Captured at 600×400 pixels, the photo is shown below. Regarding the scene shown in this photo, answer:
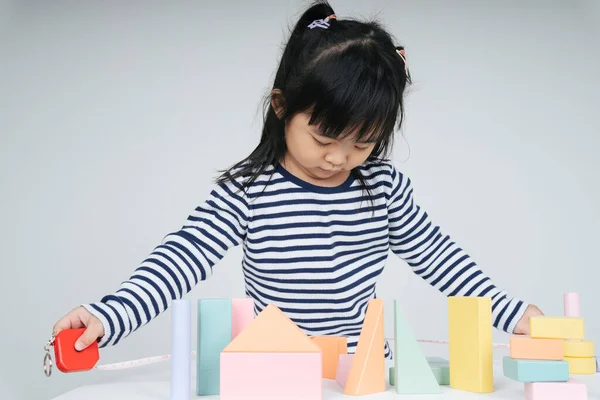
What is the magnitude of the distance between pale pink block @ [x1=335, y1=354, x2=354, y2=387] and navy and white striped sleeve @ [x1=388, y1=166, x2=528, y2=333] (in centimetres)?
46

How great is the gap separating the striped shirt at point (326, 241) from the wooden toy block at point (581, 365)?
26cm

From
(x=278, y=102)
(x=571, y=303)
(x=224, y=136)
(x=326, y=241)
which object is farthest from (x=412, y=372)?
(x=224, y=136)

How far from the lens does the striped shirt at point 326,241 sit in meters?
1.26

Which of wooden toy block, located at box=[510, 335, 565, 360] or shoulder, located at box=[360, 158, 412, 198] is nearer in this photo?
wooden toy block, located at box=[510, 335, 565, 360]

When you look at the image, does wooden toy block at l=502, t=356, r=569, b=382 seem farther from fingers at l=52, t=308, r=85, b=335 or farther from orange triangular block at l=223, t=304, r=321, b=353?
fingers at l=52, t=308, r=85, b=335

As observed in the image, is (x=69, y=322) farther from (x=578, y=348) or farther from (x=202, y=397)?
(x=578, y=348)

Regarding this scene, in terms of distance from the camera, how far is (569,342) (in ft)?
3.01

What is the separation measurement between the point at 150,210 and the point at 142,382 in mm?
1259

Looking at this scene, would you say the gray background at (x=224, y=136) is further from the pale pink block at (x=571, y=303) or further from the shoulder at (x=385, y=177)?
the pale pink block at (x=571, y=303)

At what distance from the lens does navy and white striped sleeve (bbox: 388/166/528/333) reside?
50.5 inches

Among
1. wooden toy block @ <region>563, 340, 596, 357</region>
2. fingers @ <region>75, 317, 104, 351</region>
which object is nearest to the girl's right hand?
fingers @ <region>75, 317, 104, 351</region>

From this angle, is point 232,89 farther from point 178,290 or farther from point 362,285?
point 178,290

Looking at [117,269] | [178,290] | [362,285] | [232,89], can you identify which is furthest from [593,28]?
[178,290]

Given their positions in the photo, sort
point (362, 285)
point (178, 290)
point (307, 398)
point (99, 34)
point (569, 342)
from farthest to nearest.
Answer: point (99, 34), point (362, 285), point (178, 290), point (569, 342), point (307, 398)
